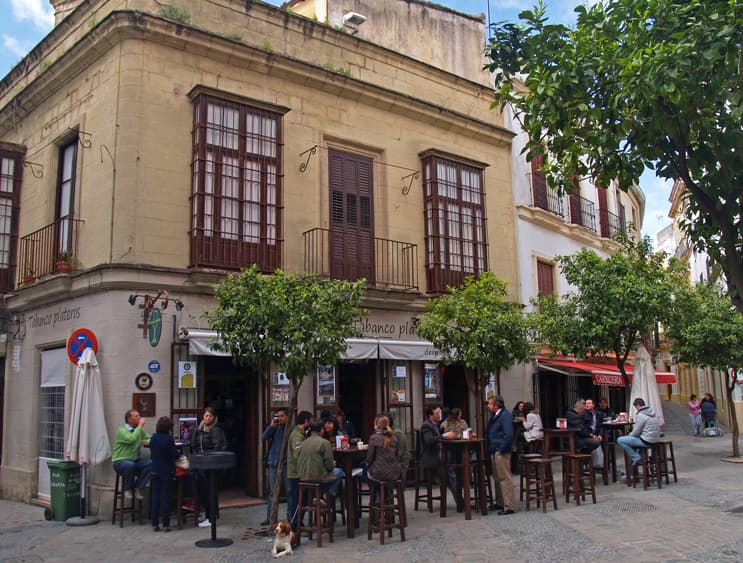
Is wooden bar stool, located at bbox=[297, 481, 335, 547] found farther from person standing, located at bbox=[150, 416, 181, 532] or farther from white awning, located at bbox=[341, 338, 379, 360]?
white awning, located at bbox=[341, 338, 379, 360]

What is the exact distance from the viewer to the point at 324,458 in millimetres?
9188

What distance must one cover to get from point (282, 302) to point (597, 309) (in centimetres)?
822

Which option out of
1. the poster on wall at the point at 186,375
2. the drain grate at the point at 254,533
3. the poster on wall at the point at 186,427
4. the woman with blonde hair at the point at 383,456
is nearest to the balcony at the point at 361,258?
the poster on wall at the point at 186,375

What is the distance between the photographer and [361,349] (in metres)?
13.4

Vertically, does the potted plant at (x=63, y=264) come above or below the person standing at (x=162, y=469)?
above

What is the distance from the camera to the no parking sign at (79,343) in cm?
1080

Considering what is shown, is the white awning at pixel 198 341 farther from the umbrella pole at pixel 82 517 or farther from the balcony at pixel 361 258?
the balcony at pixel 361 258

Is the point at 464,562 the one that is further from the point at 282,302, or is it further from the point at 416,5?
the point at 416,5

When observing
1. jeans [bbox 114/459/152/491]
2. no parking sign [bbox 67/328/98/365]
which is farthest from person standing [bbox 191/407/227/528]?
no parking sign [bbox 67/328/98/365]

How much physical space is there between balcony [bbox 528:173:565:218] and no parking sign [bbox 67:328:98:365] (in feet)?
38.4

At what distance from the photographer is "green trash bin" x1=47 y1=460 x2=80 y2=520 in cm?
1091

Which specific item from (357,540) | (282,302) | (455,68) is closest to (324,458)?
(357,540)

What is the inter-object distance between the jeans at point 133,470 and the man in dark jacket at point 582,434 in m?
7.21

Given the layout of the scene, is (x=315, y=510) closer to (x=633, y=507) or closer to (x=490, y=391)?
(x=633, y=507)
